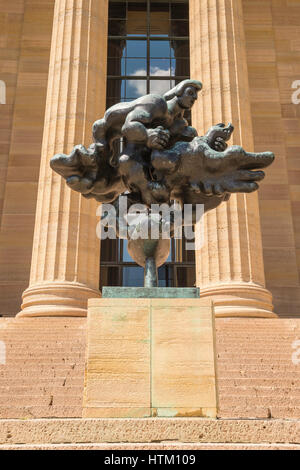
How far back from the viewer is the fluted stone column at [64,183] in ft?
62.5

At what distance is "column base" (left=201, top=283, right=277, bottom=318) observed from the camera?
18297mm

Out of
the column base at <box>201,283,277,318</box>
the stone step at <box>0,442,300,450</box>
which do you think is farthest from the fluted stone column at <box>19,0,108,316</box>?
the stone step at <box>0,442,300,450</box>

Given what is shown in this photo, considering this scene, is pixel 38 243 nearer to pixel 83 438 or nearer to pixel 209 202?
pixel 209 202

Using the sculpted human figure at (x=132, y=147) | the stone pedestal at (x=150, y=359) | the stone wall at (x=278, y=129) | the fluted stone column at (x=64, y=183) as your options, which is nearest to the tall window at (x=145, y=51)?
the stone wall at (x=278, y=129)

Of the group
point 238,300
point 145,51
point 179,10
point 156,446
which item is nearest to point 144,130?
point 156,446

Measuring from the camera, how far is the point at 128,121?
7.94m

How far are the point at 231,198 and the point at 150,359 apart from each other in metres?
13.8

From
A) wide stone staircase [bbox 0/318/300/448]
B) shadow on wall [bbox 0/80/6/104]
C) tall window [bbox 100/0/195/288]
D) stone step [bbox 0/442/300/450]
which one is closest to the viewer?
stone step [bbox 0/442/300/450]

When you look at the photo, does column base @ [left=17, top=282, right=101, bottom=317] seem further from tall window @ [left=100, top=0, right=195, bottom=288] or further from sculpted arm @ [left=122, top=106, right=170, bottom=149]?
sculpted arm @ [left=122, top=106, right=170, bottom=149]

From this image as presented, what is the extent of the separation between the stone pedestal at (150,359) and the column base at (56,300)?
11.4 metres

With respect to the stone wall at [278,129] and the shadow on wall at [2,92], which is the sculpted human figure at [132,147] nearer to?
the stone wall at [278,129]

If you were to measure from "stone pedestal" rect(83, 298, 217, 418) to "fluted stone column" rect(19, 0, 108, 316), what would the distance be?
11510 mm
